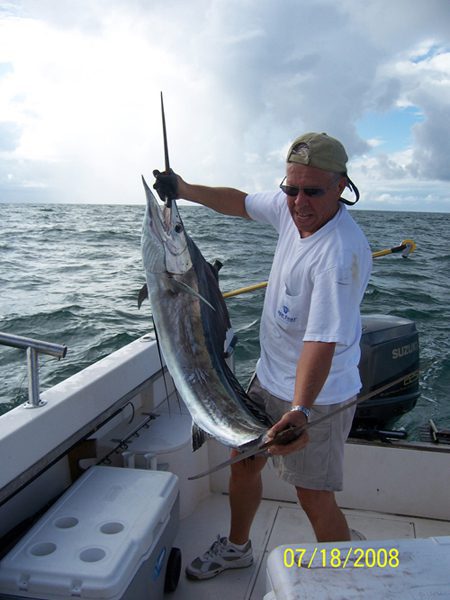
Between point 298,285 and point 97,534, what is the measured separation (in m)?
1.16

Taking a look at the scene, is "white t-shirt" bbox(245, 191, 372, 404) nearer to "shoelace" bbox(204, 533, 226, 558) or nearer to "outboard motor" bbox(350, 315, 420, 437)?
"shoelace" bbox(204, 533, 226, 558)

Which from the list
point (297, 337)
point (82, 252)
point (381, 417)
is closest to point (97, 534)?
point (297, 337)

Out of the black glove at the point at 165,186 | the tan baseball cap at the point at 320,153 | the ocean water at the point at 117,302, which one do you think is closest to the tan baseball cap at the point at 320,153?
the tan baseball cap at the point at 320,153

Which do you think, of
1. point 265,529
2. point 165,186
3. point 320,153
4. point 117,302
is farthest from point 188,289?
point 117,302

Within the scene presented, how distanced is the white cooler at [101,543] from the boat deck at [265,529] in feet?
1.53

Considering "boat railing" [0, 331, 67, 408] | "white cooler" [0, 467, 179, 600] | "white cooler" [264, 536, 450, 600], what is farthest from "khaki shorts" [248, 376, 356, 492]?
"boat railing" [0, 331, 67, 408]

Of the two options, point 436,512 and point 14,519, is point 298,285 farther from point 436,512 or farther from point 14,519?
point 436,512

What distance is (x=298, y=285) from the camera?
202 cm

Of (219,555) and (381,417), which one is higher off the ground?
(381,417)

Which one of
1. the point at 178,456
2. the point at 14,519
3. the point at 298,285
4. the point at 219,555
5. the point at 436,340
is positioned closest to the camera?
the point at 298,285

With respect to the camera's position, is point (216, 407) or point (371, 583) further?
point (216, 407)

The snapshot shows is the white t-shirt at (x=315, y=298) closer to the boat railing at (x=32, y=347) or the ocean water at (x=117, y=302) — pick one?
the boat railing at (x=32, y=347)
